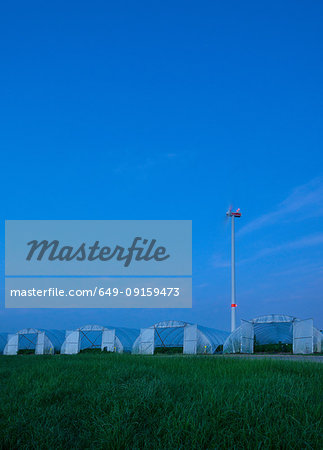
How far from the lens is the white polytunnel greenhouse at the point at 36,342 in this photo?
141 ft

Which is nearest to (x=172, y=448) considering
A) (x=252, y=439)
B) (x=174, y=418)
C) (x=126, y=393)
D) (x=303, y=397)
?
(x=174, y=418)

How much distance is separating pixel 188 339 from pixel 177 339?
279 inches

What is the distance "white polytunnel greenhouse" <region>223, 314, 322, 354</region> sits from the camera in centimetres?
3098

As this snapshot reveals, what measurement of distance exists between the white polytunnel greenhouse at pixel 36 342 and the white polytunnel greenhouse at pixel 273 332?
826 inches

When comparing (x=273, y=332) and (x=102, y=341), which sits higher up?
(x=273, y=332)

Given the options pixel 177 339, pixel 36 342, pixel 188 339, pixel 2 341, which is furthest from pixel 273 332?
pixel 2 341

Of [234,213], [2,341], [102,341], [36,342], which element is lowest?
[2,341]

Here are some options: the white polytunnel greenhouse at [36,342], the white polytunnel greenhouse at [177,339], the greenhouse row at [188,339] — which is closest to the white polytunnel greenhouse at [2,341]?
the greenhouse row at [188,339]

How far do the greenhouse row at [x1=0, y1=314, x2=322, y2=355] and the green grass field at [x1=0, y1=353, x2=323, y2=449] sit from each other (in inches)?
1033

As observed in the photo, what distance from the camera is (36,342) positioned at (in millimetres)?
46281

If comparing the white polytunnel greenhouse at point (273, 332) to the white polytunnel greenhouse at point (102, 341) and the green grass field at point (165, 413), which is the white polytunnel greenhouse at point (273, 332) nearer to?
the white polytunnel greenhouse at point (102, 341)

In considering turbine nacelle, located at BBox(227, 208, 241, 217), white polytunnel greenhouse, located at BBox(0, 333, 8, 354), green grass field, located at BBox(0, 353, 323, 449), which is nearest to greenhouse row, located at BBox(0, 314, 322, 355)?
white polytunnel greenhouse, located at BBox(0, 333, 8, 354)

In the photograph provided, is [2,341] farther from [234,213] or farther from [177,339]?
[234,213]

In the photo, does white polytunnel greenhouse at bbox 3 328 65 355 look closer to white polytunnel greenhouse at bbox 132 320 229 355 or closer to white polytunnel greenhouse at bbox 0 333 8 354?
white polytunnel greenhouse at bbox 0 333 8 354
